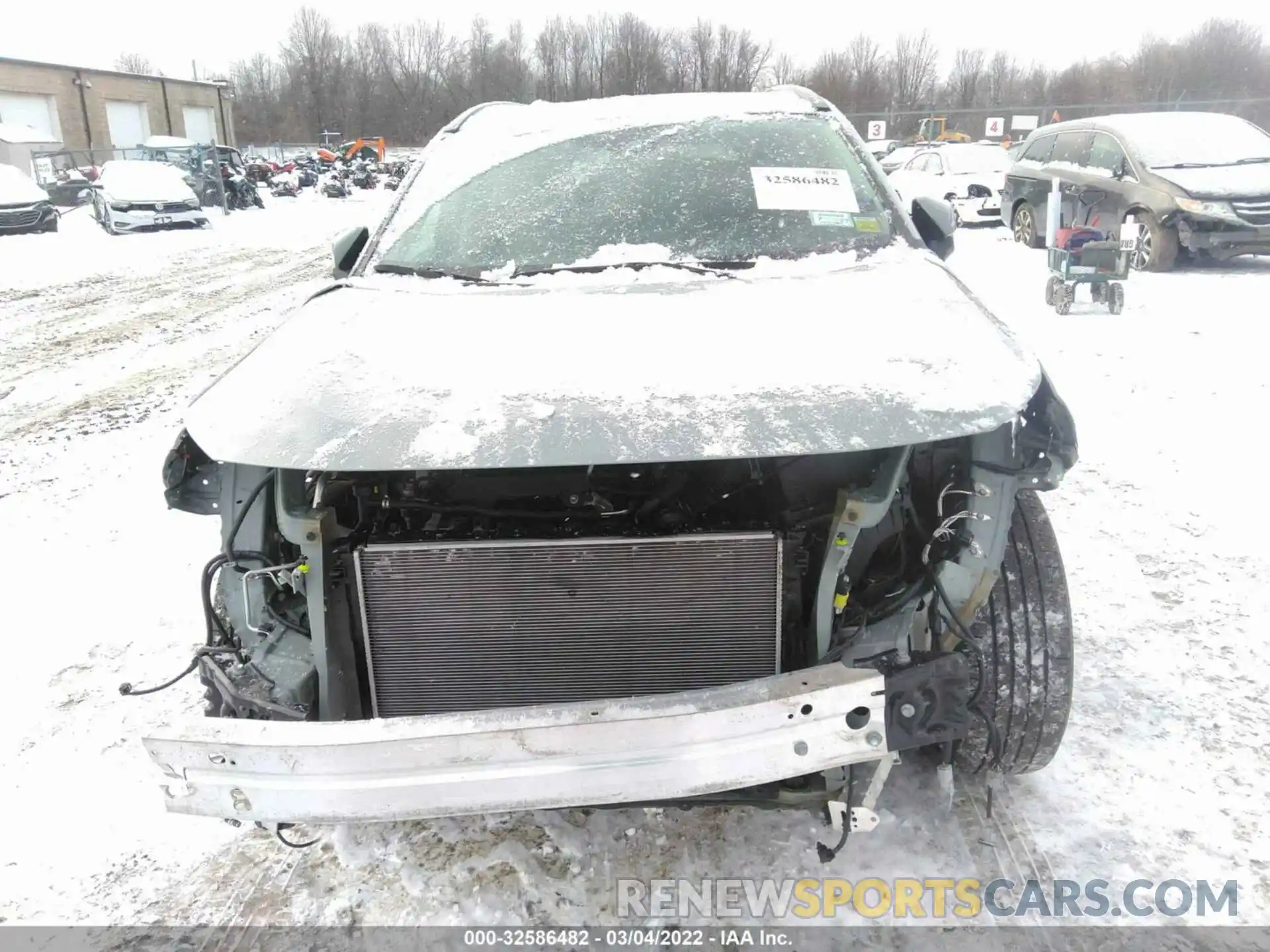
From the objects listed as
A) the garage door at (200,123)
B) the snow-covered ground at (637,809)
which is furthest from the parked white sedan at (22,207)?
the garage door at (200,123)

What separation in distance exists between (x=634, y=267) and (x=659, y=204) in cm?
38

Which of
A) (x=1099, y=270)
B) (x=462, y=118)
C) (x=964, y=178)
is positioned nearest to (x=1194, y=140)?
(x=1099, y=270)

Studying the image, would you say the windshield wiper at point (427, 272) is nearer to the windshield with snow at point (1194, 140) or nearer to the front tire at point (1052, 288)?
the front tire at point (1052, 288)

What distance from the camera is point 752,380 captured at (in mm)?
1880

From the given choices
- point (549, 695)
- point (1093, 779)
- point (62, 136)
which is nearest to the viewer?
point (549, 695)

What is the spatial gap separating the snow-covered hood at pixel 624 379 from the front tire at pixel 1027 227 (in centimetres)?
1057

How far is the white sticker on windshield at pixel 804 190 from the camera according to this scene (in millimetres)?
2963

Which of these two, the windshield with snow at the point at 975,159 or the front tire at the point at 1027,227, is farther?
the windshield with snow at the point at 975,159

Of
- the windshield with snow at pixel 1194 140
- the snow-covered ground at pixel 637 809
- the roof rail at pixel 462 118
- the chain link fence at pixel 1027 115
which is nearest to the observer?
the snow-covered ground at pixel 637 809

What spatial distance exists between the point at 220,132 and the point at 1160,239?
56846 millimetres

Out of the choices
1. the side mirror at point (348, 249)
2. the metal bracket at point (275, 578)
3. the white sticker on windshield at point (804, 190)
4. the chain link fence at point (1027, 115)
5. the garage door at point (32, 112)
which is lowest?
the metal bracket at point (275, 578)

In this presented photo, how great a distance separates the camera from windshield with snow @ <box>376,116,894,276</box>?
2.82 metres

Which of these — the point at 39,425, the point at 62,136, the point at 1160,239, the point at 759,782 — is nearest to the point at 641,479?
the point at 759,782

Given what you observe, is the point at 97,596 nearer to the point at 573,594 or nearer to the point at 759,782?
the point at 573,594
